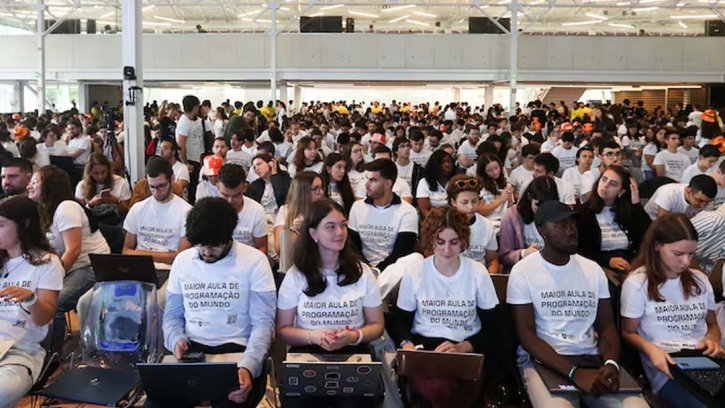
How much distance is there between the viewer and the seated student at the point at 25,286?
357 centimetres

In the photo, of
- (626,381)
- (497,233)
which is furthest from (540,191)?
(626,381)

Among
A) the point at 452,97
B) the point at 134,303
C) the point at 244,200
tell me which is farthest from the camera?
the point at 452,97

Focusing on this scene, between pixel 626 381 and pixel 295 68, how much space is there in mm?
22696

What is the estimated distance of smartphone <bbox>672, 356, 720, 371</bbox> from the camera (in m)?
3.43

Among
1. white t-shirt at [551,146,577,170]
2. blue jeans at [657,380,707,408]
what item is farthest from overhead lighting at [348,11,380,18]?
blue jeans at [657,380,707,408]

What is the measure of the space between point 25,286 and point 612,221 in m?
4.07

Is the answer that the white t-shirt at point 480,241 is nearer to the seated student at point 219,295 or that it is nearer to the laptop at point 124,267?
the seated student at point 219,295

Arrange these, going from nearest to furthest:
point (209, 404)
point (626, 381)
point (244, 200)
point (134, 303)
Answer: point (626, 381) < point (209, 404) < point (134, 303) < point (244, 200)

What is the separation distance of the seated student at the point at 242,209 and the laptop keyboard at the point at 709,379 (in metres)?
3.11

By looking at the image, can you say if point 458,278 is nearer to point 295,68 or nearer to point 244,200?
point 244,200

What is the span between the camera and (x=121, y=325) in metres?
4.04

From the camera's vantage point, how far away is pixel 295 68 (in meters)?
25.1

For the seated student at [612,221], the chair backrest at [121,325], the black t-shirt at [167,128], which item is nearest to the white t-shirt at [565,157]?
the seated student at [612,221]

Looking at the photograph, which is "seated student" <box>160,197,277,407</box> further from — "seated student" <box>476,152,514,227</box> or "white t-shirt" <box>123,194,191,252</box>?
"seated student" <box>476,152,514,227</box>
